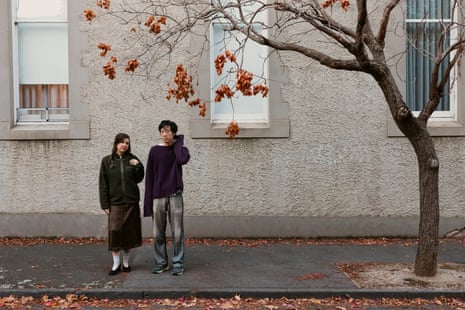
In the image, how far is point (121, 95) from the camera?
376 inches

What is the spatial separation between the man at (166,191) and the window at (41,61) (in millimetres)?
3617

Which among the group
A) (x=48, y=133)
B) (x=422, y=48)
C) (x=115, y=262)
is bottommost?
(x=115, y=262)

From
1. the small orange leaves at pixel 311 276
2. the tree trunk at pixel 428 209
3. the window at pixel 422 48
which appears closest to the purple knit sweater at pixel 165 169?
the small orange leaves at pixel 311 276

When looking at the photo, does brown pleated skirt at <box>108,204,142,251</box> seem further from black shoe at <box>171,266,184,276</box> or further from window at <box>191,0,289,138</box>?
window at <box>191,0,289,138</box>

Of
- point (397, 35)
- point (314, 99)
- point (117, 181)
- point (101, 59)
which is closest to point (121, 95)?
point (101, 59)

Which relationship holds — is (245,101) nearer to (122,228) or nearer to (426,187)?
(122,228)

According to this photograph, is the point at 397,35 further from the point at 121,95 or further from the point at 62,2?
the point at 62,2

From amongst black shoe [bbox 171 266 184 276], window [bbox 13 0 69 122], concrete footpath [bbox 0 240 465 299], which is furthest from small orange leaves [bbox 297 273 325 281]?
window [bbox 13 0 69 122]

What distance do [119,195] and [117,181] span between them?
20 centimetres

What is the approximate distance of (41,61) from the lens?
32.6 feet

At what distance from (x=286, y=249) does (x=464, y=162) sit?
3843 mm

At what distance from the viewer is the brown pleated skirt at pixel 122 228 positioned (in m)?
7.15

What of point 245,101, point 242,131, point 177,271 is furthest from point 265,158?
point 177,271

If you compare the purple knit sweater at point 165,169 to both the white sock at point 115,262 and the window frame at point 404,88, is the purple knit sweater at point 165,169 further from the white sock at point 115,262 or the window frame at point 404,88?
the window frame at point 404,88
